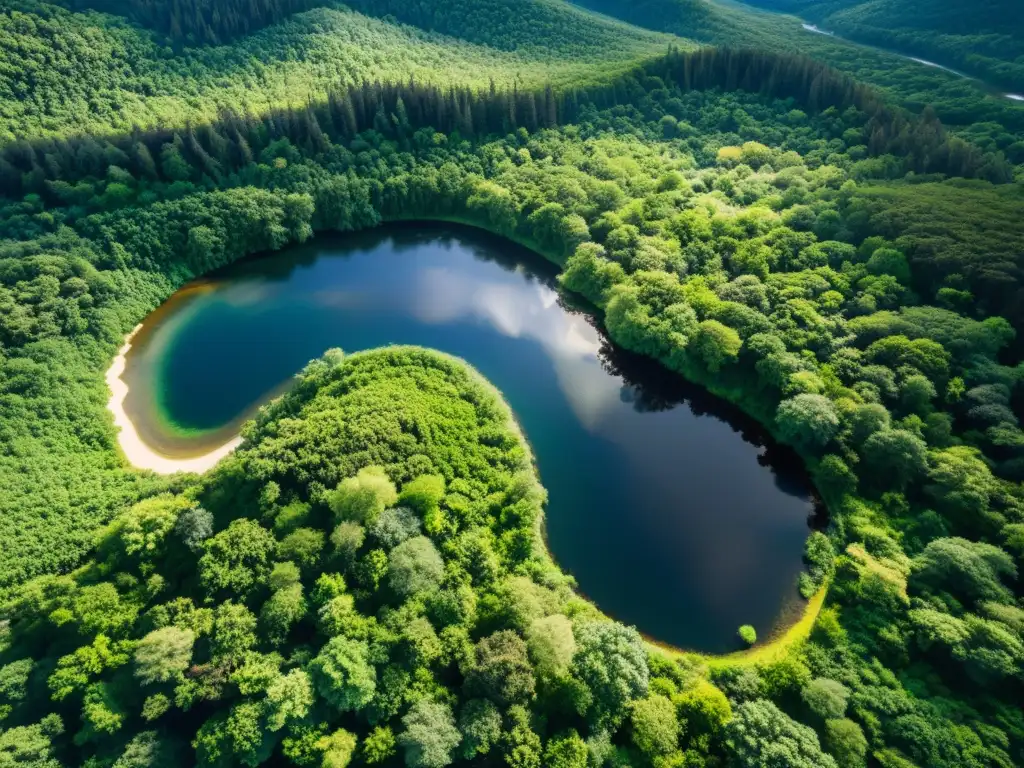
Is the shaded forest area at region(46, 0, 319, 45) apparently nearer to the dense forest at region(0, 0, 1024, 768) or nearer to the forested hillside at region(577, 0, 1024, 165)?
the dense forest at region(0, 0, 1024, 768)

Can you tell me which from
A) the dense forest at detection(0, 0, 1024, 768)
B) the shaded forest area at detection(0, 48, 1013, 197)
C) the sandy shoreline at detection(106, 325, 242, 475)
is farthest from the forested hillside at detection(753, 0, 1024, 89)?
the sandy shoreline at detection(106, 325, 242, 475)

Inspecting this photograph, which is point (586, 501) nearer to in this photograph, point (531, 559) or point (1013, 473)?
point (531, 559)

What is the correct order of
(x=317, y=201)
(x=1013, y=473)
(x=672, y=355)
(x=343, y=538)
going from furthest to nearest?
(x=317, y=201) < (x=672, y=355) < (x=1013, y=473) < (x=343, y=538)

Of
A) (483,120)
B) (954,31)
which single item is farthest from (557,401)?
(954,31)

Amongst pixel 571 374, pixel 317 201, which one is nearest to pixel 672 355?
pixel 571 374

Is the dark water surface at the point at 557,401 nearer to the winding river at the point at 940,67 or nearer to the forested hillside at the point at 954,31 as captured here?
the winding river at the point at 940,67

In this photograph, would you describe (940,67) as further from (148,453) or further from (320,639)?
(148,453)
